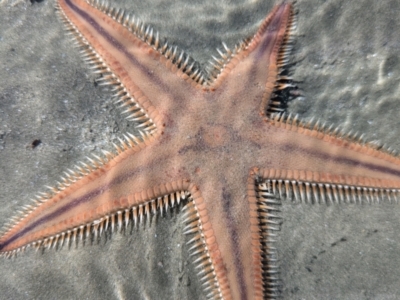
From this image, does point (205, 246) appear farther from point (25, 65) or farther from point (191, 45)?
point (25, 65)

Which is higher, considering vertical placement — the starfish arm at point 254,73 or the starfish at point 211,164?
the starfish arm at point 254,73

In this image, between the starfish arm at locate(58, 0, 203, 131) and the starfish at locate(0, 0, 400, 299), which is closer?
the starfish at locate(0, 0, 400, 299)

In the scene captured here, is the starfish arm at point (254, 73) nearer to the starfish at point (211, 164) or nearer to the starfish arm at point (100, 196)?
the starfish at point (211, 164)

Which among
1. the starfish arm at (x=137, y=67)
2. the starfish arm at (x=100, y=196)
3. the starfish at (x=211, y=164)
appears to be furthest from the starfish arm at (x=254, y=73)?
the starfish arm at (x=100, y=196)

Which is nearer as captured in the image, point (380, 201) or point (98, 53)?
point (98, 53)

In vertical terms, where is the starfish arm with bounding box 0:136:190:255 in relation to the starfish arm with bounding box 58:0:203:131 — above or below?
below

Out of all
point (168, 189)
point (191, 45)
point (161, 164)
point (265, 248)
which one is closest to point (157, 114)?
point (161, 164)

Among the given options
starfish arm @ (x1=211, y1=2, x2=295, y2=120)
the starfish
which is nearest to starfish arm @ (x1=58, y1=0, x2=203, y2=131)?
the starfish

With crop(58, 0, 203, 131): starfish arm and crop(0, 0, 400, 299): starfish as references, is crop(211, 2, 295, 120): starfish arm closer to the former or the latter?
crop(0, 0, 400, 299): starfish
